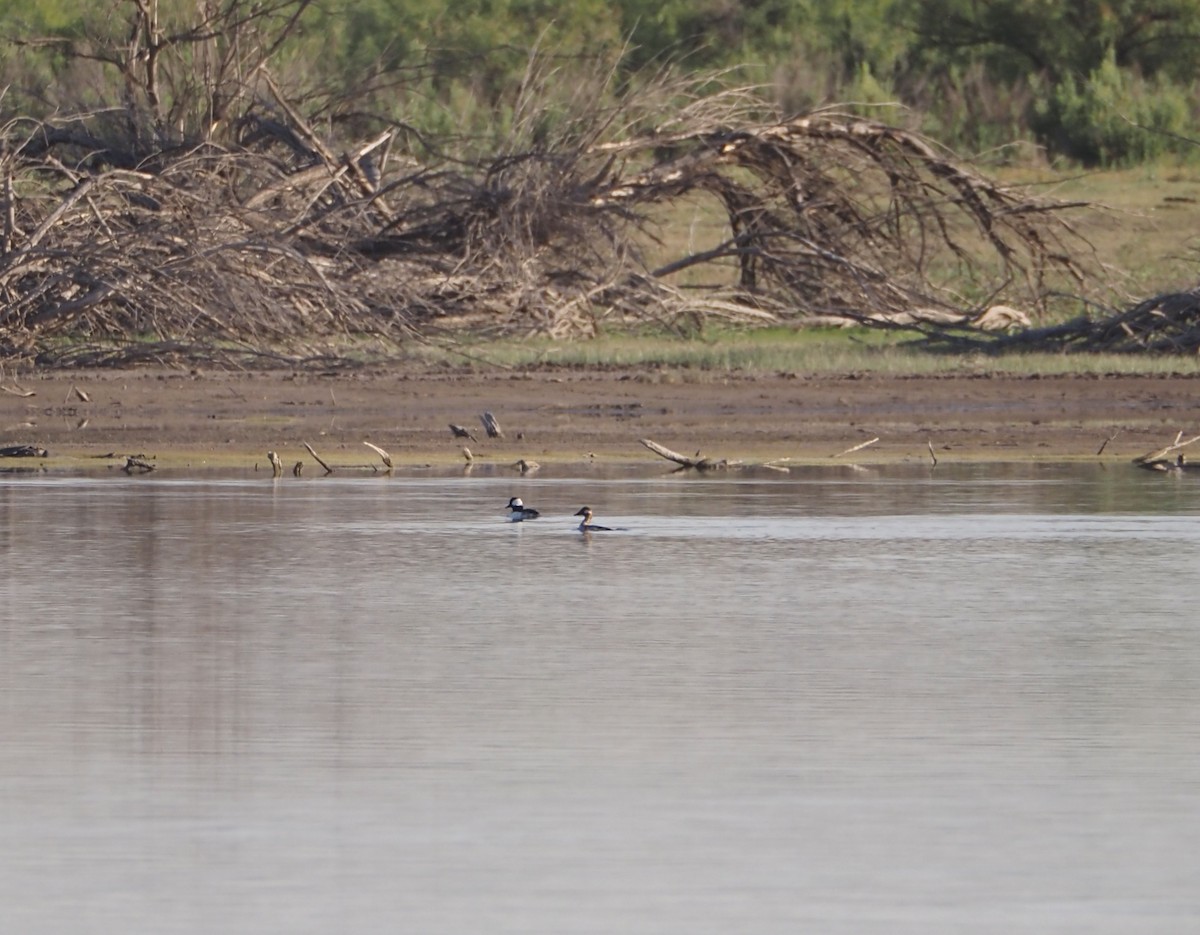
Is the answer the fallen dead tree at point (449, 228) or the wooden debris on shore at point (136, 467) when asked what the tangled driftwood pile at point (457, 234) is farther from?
the wooden debris on shore at point (136, 467)

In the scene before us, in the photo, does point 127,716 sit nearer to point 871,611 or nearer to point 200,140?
point 871,611

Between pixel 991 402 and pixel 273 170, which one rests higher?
pixel 273 170

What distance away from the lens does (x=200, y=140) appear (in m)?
20.1

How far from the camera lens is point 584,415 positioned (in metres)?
16.1

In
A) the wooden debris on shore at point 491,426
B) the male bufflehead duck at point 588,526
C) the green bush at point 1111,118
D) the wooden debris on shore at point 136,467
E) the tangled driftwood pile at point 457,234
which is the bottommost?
the male bufflehead duck at point 588,526

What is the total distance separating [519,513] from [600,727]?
4.94 m

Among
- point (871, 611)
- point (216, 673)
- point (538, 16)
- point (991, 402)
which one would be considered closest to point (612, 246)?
point (991, 402)

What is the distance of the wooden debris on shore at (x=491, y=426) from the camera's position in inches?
589

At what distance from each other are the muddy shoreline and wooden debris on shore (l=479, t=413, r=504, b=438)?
0.20ft

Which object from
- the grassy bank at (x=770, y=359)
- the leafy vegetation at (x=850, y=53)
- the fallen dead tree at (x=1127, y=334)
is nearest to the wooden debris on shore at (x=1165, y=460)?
the grassy bank at (x=770, y=359)

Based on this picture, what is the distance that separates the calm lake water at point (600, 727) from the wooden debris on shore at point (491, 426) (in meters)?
3.66

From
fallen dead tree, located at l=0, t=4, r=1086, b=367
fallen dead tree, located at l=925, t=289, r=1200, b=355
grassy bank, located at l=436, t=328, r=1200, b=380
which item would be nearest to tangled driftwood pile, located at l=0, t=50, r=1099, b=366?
fallen dead tree, located at l=0, t=4, r=1086, b=367

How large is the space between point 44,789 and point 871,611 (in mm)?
3709

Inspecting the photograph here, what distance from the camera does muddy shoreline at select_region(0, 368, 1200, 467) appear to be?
15.0 m
